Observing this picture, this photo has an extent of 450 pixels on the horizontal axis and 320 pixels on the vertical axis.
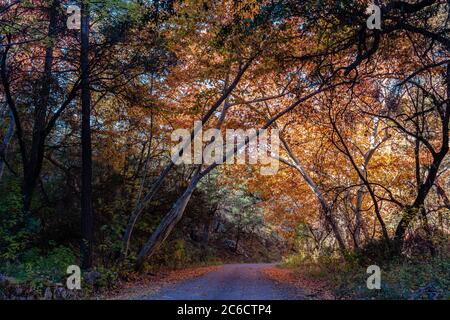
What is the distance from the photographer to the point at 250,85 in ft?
47.2

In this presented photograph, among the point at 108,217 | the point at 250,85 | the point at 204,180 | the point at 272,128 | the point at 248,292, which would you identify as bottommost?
the point at 248,292

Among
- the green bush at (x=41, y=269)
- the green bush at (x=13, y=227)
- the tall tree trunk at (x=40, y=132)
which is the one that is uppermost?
the tall tree trunk at (x=40, y=132)

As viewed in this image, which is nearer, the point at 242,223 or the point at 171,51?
the point at 171,51

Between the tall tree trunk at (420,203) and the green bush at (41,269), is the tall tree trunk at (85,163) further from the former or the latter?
the tall tree trunk at (420,203)

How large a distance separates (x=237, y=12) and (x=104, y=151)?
8.13 metres

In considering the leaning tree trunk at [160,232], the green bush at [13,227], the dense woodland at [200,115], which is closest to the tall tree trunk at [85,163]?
the dense woodland at [200,115]

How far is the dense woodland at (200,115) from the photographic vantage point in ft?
31.6

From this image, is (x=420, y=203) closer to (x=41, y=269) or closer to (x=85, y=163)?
(x=85, y=163)

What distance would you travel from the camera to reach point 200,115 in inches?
603

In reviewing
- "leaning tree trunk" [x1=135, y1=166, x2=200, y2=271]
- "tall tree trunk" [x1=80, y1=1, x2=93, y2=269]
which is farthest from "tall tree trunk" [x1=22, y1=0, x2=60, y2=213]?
"leaning tree trunk" [x1=135, y1=166, x2=200, y2=271]

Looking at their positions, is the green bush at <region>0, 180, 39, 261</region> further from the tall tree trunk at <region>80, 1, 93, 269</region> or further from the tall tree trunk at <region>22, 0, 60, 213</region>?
the tall tree trunk at <region>80, 1, 93, 269</region>

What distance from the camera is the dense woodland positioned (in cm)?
962
